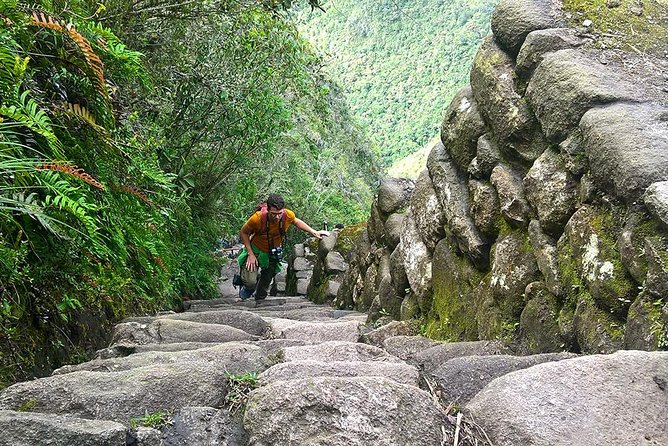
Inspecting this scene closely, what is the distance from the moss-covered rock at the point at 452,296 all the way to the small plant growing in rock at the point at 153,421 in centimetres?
234

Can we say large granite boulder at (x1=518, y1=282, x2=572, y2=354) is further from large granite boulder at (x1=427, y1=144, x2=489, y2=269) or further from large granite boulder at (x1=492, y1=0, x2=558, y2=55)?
large granite boulder at (x1=492, y1=0, x2=558, y2=55)

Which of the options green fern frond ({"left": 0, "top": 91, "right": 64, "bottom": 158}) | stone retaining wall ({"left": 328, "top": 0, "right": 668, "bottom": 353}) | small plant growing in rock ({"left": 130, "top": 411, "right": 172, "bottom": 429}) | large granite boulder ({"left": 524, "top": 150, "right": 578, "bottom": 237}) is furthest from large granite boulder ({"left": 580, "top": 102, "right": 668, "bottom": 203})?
green fern frond ({"left": 0, "top": 91, "right": 64, "bottom": 158})

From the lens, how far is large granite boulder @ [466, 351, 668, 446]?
75.6 inches

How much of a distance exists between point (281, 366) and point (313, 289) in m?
8.95

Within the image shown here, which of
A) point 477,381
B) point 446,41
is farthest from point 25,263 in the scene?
point 446,41

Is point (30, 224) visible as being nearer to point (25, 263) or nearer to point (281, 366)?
point (25, 263)

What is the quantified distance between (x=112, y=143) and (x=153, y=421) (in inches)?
79.5

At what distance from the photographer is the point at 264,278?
28.9 ft

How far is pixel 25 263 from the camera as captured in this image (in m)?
3.19

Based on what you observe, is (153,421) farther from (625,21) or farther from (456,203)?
(625,21)

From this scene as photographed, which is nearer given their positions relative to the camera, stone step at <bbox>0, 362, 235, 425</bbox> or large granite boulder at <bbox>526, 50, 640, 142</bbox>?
stone step at <bbox>0, 362, 235, 425</bbox>

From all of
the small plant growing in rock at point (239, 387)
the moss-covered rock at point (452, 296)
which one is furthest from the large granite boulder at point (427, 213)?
A: the small plant growing in rock at point (239, 387)

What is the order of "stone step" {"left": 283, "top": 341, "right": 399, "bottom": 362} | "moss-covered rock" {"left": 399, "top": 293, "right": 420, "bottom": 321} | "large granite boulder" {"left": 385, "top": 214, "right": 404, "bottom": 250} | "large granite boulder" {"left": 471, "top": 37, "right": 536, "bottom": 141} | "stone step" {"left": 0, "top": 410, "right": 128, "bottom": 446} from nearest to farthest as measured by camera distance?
"stone step" {"left": 0, "top": 410, "right": 128, "bottom": 446}, "stone step" {"left": 283, "top": 341, "right": 399, "bottom": 362}, "large granite boulder" {"left": 471, "top": 37, "right": 536, "bottom": 141}, "moss-covered rock" {"left": 399, "top": 293, "right": 420, "bottom": 321}, "large granite boulder" {"left": 385, "top": 214, "right": 404, "bottom": 250}

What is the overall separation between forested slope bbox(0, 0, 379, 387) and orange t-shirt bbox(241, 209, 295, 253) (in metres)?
0.90
